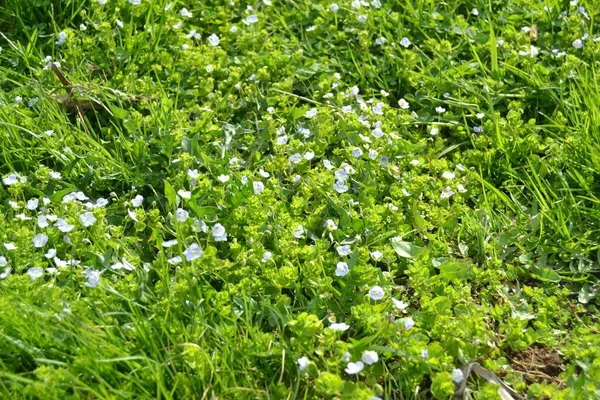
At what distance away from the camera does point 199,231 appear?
3.07 meters

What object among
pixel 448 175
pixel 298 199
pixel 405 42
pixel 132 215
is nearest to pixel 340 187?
pixel 298 199

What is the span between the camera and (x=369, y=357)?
8.42 ft

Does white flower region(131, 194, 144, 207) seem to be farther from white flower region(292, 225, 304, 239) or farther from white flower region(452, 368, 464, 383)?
white flower region(452, 368, 464, 383)

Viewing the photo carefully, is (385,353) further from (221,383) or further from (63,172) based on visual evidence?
(63,172)

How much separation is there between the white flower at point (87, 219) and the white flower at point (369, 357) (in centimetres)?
123

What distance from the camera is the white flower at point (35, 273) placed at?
9.18ft

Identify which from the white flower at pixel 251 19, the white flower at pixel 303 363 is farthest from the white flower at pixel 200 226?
the white flower at pixel 251 19

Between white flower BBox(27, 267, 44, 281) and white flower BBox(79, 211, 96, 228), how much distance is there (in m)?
0.30

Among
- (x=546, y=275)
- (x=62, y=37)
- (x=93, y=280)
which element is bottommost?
(x=546, y=275)

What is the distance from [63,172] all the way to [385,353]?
5.46 feet

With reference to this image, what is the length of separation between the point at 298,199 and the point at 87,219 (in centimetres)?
87

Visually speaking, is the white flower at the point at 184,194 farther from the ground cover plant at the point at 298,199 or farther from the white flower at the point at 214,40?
the white flower at the point at 214,40

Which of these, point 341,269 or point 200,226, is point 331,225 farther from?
point 200,226

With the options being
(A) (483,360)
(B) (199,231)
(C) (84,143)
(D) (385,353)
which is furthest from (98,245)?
(A) (483,360)
